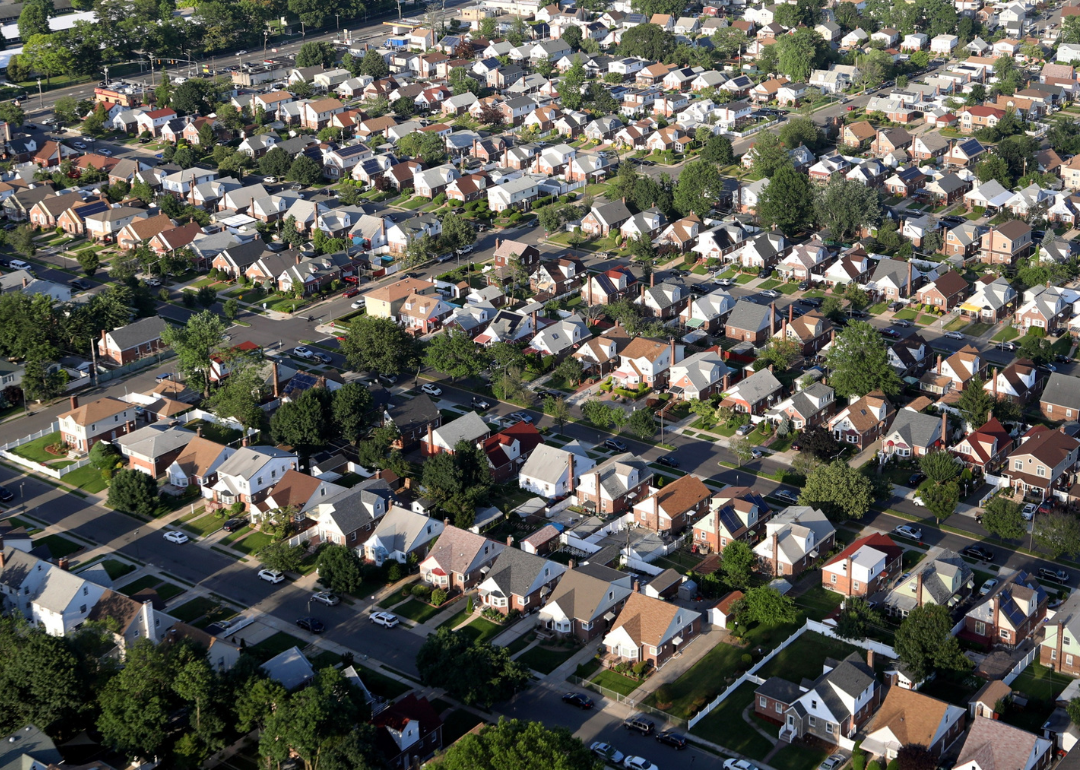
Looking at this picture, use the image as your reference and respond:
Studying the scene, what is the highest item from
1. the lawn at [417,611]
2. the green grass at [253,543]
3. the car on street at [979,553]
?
the green grass at [253,543]

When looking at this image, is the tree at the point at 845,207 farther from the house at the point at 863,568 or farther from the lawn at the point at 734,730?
the lawn at the point at 734,730

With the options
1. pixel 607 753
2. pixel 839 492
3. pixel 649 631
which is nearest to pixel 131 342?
pixel 649 631

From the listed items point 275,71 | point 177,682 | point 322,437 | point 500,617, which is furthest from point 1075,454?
point 275,71

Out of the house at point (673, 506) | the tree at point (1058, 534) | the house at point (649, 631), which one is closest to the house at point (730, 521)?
the house at point (673, 506)

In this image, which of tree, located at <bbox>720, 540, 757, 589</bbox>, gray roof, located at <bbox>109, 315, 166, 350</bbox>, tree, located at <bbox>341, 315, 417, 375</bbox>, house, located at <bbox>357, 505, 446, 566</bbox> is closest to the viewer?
tree, located at <bbox>720, 540, 757, 589</bbox>

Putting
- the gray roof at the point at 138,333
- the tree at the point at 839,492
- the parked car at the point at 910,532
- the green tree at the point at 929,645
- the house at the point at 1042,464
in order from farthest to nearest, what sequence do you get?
1. the gray roof at the point at 138,333
2. the house at the point at 1042,464
3. the tree at the point at 839,492
4. the parked car at the point at 910,532
5. the green tree at the point at 929,645

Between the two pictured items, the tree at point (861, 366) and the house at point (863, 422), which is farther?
the tree at point (861, 366)

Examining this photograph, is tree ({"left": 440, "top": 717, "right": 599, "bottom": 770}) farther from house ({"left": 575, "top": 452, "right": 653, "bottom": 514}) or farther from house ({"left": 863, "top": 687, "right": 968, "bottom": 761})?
house ({"left": 575, "top": 452, "right": 653, "bottom": 514})

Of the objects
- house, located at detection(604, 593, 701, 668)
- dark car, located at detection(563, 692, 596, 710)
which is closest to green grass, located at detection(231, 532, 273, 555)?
house, located at detection(604, 593, 701, 668)
